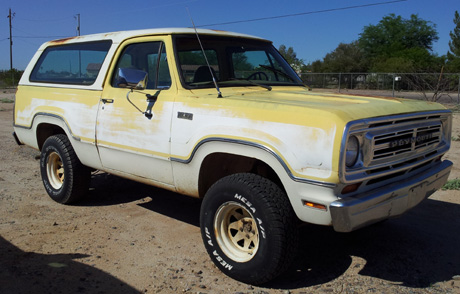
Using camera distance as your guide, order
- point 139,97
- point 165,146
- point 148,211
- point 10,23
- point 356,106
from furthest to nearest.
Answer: point 10,23 → point 148,211 → point 139,97 → point 165,146 → point 356,106

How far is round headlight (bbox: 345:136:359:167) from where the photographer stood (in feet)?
9.89

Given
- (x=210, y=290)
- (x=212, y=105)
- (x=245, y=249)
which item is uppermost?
(x=212, y=105)

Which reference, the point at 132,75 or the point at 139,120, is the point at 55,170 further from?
the point at 132,75

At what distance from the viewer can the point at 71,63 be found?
5516mm

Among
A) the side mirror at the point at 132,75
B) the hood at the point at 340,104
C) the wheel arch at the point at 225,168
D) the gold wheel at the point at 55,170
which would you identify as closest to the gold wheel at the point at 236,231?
the wheel arch at the point at 225,168

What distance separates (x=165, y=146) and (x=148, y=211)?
1636 mm

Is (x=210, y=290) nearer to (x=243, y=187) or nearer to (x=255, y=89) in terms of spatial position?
(x=243, y=187)

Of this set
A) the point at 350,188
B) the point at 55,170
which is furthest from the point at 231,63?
the point at 55,170

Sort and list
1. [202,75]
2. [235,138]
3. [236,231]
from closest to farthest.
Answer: [235,138], [236,231], [202,75]

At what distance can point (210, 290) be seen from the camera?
11.3 feet

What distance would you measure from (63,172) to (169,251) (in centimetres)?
205

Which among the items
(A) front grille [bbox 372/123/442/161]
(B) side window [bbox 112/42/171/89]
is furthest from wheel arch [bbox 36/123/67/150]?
(A) front grille [bbox 372/123/442/161]

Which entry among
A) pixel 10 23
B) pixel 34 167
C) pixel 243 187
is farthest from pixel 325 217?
pixel 10 23

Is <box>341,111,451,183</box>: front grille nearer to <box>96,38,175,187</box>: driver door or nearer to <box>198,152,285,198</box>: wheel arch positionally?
<box>198,152,285,198</box>: wheel arch
